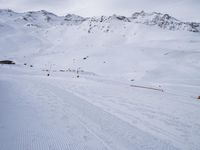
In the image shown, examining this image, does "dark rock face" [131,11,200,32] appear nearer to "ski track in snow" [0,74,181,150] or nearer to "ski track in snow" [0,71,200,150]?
"ski track in snow" [0,71,200,150]

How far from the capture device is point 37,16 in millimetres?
134625

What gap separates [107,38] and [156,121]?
217 feet

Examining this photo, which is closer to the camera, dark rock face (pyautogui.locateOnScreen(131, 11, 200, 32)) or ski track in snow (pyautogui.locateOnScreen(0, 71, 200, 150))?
ski track in snow (pyautogui.locateOnScreen(0, 71, 200, 150))

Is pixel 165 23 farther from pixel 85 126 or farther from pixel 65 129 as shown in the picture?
pixel 65 129

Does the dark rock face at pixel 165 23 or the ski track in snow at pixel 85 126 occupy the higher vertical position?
the dark rock face at pixel 165 23

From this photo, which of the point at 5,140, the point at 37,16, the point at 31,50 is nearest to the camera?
the point at 5,140

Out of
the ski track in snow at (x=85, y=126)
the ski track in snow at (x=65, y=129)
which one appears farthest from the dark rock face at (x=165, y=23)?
the ski track in snow at (x=65, y=129)

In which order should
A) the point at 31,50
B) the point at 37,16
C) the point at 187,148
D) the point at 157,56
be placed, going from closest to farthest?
the point at 187,148, the point at 157,56, the point at 31,50, the point at 37,16

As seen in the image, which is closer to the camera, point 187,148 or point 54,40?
point 187,148

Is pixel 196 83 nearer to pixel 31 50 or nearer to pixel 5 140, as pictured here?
pixel 5 140

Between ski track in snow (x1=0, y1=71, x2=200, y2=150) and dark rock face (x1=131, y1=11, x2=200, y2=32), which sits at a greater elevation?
dark rock face (x1=131, y1=11, x2=200, y2=32)

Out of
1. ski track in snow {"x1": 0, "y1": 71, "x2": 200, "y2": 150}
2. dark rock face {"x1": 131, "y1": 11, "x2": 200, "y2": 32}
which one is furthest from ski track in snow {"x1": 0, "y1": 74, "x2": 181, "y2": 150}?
dark rock face {"x1": 131, "y1": 11, "x2": 200, "y2": 32}

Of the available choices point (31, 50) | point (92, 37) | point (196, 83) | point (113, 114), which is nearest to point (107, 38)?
point (92, 37)

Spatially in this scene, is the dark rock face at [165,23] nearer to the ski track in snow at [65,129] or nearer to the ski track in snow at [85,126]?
the ski track in snow at [85,126]
